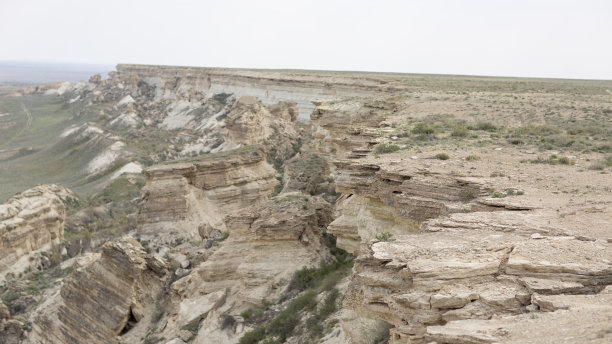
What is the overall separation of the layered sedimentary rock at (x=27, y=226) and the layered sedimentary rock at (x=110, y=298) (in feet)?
28.6

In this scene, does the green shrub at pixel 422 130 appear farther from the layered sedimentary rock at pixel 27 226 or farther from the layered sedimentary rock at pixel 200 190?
the layered sedimentary rock at pixel 27 226

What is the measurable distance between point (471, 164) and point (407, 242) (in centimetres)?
643

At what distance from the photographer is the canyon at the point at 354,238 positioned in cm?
666

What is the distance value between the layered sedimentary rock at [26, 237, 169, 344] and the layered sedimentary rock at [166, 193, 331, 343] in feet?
5.71

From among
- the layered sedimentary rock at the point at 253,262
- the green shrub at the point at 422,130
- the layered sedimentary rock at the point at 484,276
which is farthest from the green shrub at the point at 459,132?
the layered sedimentary rock at the point at 484,276

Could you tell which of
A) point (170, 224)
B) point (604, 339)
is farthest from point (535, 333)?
point (170, 224)

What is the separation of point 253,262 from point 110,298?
22.1ft

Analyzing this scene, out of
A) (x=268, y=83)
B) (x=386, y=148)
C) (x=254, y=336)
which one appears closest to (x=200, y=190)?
(x=254, y=336)

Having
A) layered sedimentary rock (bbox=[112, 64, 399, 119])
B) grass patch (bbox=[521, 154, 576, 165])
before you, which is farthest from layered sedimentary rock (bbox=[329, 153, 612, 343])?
layered sedimentary rock (bbox=[112, 64, 399, 119])

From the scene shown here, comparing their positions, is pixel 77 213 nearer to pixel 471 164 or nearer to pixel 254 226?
pixel 254 226

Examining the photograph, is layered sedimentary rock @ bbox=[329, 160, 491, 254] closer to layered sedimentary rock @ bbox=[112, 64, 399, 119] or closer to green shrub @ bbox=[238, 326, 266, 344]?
green shrub @ bbox=[238, 326, 266, 344]

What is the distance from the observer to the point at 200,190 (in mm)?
28031

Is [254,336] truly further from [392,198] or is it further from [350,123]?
[350,123]

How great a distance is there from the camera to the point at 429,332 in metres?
5.87
